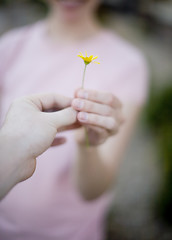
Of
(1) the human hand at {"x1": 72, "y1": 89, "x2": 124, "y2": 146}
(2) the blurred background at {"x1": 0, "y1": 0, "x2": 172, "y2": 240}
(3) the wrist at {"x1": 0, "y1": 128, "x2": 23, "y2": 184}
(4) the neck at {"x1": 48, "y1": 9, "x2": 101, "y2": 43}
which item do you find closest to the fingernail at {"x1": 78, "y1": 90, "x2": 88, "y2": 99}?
(1) the human hand at {"x1": 72, "y1": 89, "x2": 124, "y2": 146}

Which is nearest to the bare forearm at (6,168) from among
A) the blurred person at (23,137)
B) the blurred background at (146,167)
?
the blurred person at (23,137)

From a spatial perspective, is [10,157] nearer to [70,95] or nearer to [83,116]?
[83,116]

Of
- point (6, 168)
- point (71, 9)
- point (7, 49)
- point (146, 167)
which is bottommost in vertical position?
point (146, 167)

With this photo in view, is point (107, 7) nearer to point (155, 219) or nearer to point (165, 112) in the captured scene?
point (165, 112)

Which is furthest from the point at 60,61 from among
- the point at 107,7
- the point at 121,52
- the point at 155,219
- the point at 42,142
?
the point at 107,7

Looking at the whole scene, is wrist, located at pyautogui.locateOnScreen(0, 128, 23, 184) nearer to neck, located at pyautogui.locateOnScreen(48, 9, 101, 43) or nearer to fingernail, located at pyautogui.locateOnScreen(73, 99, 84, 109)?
fingernail, located at pyautogui.locateOnScreen(73, 99, 84, 109)

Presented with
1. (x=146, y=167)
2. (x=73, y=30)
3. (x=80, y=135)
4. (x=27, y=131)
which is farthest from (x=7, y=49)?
(x=146, y=167)
